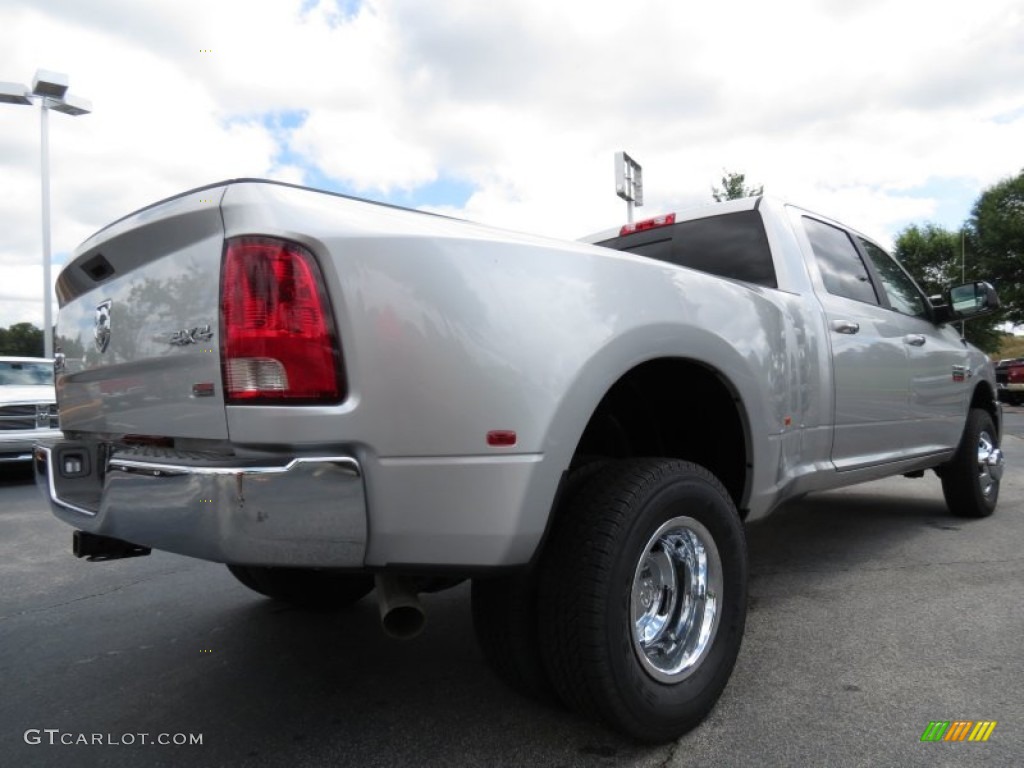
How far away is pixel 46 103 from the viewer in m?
23.9

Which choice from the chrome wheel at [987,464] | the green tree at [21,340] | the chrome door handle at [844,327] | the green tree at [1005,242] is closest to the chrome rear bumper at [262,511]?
the chrome door handle at [844,327]

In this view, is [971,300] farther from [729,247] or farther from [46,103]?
[46,103]

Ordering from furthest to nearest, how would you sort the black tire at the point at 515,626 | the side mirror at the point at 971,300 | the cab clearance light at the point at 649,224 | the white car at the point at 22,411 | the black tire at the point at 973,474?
1. the white car at the point at 22,411
2. the black tire at the point at 973,474
3. the side mirror at the point at 971,300
4. the cab clearance light at the point at 649,224
5. the black tire at the point at 515,626

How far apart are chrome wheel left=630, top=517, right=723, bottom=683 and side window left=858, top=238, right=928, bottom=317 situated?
253cm

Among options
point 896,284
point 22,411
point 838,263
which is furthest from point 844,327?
point 22,411

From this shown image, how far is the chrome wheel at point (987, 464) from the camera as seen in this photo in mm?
5062

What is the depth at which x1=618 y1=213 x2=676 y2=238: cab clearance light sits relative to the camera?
12.8 feet

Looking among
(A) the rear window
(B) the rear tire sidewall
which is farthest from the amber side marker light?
(A) the rear window

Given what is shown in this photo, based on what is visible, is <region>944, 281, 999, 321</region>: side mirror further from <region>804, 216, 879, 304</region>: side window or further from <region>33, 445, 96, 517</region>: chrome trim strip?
<region>33, 445, 96, 517</region>: chrome trim strip

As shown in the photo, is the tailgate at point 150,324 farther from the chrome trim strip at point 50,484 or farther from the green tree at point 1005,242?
the green tree at point 1005,242

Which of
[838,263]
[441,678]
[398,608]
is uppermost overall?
Result: [838,263]

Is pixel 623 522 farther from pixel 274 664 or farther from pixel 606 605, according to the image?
pixel 274 664

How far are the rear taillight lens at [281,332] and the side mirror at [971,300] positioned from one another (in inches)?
164

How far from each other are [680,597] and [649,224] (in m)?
2.21
